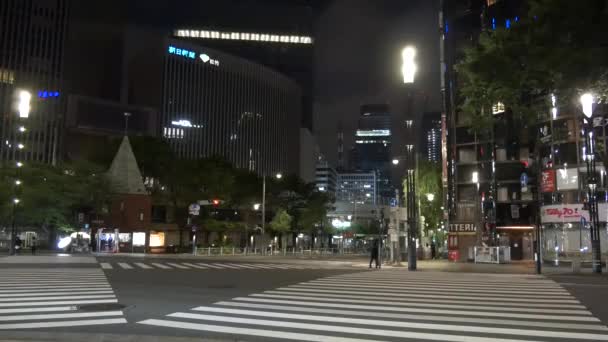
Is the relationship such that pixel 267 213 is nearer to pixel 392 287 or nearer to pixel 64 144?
pixel 64 144

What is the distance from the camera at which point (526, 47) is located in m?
13.4

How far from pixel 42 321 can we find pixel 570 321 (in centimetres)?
1109

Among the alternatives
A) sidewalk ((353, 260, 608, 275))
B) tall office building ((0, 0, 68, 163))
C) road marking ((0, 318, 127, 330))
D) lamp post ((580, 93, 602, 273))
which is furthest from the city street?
tall office building ((0, 0, 68, 163))

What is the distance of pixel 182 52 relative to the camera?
385ft

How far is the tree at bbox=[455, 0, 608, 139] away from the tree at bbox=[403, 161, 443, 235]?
3925cm

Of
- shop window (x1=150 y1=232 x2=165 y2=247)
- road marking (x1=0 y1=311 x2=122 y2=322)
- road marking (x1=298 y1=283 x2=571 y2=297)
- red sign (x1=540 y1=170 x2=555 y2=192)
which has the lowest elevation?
road marking (x1=298 y1=283 x2=571 y2=297)

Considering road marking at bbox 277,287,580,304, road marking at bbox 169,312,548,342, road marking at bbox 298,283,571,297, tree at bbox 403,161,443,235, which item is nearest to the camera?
road marking at bbox 169,312,548,342

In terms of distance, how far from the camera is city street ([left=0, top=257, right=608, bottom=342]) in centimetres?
962

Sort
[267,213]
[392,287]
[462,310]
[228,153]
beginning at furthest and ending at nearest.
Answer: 1. [228,153]
2. [267,213]
3. [392,287]
4. [462,310]

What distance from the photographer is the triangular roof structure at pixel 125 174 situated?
57.5 m

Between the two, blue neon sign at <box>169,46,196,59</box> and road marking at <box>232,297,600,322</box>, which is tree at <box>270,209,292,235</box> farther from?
blue neon sign at <box>169,46,196,59</box>

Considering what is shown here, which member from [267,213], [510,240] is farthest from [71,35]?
[510,240]

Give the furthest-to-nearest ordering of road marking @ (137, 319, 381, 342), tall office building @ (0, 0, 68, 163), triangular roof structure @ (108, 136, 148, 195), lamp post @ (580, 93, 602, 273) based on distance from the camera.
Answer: tall office building @ (0, 0, 68, 163), triangular roof structure @ (108, 136, 148, 195), lamp post @ (580, 93, 602, 273), road marking @ (137, 319, 381, 342)

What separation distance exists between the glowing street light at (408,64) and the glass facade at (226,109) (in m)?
80.9
